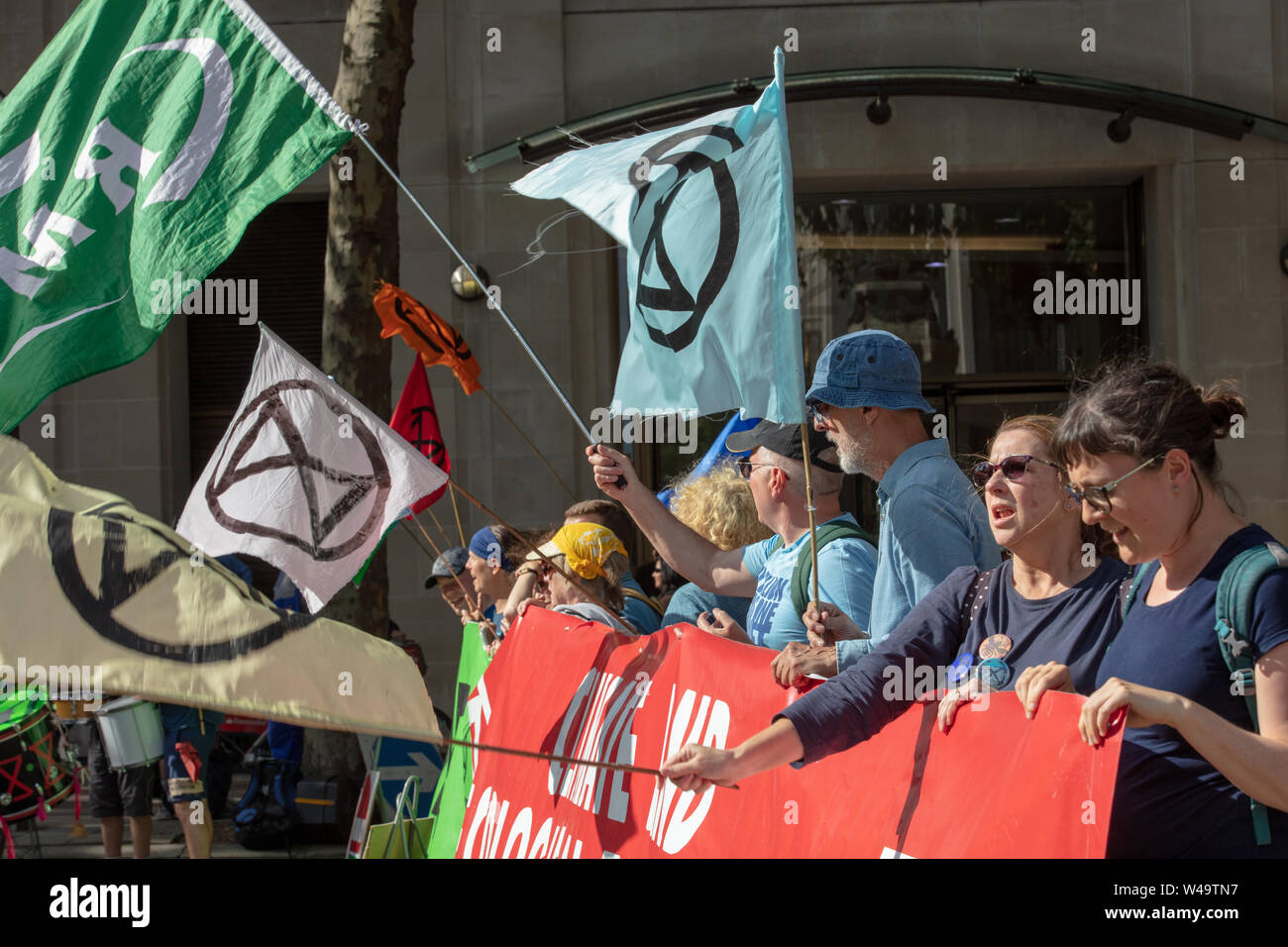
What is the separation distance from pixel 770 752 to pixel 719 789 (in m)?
0.51

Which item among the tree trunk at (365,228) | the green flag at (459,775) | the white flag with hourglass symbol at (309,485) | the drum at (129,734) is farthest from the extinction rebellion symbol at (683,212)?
the tree trunk at (365,228)

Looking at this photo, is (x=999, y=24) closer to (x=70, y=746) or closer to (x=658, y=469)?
(x=658, y=469)

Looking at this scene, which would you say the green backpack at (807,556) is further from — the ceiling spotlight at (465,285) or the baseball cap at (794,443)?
the ceiling spotlight at (465,285)

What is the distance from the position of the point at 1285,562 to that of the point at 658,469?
345 inches

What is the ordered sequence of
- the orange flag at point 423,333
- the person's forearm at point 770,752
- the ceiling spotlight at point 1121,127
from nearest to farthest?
the person's forearm at point 770,752 < the orange flag at point 423,333 < the ceiling spotlight at point 1121,127

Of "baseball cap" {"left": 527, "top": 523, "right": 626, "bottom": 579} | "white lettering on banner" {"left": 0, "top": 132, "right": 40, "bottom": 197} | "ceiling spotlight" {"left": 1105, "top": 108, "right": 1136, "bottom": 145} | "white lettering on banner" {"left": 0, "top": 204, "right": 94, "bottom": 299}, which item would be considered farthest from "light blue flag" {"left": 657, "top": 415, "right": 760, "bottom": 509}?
"ceiling spotlight" {"left": 1105, "top": 108, "right": 1136, "bottom": 145}

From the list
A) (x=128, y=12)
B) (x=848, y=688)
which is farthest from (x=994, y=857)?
(x=128, y=12)

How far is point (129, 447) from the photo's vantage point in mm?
10758

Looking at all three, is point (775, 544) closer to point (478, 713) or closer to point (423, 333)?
point (478, 713)

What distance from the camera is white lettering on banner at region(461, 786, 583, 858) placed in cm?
385

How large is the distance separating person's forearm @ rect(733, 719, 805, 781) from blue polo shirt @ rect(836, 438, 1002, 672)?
649mm

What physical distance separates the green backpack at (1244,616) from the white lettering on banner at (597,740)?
5.80ft

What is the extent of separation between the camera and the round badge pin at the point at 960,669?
267cm

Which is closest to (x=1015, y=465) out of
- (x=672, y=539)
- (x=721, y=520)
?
(x=672, y=539)
